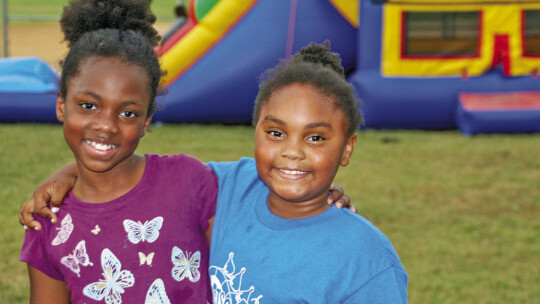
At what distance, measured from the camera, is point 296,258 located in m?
1.87

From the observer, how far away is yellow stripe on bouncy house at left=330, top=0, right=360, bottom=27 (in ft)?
26.1

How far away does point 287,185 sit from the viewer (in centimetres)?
195

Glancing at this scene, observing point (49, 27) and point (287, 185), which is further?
point (49, 27)

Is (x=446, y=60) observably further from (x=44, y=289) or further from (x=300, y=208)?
(x=44, y=289)

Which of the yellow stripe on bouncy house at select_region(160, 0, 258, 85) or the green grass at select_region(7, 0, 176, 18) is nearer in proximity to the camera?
the yellow stripe on bouncy house at select_region(160, 0, 258, 85)

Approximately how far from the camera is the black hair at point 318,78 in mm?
1968

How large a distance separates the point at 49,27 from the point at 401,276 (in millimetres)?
19673

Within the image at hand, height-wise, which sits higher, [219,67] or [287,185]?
[287,185]

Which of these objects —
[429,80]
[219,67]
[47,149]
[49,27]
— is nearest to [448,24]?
[429,80]

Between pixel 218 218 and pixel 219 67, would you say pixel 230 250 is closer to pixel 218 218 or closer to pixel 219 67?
pixel 218 218

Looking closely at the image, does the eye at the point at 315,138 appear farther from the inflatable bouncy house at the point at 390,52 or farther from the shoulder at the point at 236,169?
the inflatable bouncy house at the point at 390,52

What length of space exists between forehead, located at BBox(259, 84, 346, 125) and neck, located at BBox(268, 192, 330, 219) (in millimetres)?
256

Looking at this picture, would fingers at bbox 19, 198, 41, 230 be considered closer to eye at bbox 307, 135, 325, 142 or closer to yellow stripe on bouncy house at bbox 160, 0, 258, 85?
eye at bbox 307, 135, 325, 142

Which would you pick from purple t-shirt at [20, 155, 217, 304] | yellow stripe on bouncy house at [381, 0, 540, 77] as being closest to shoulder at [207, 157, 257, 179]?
purple t-shirt at [20, 155, 217, 304]
